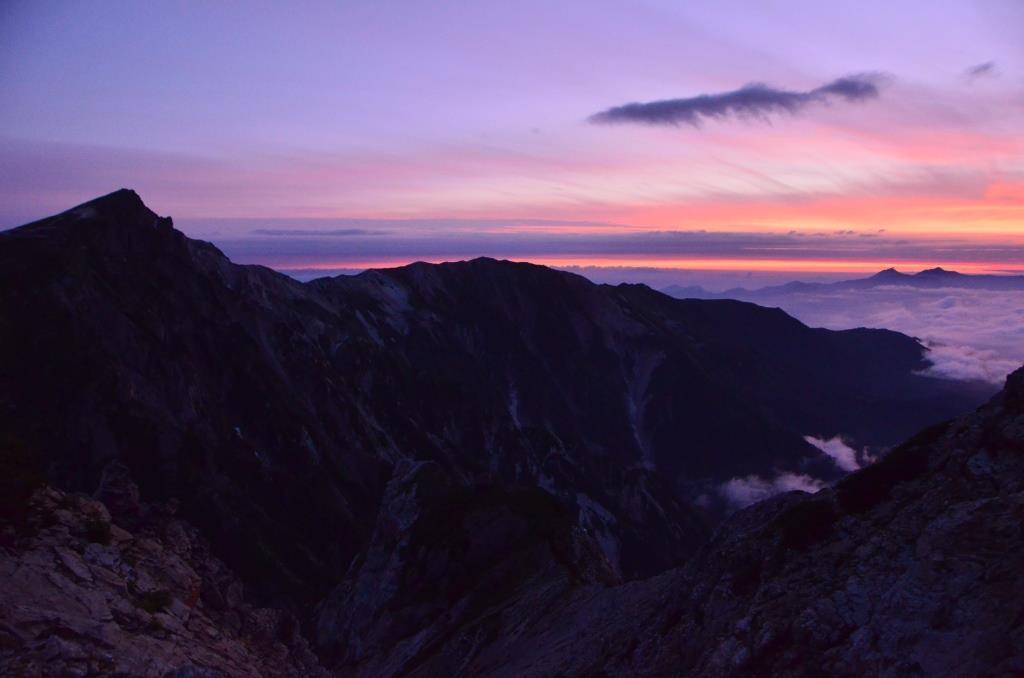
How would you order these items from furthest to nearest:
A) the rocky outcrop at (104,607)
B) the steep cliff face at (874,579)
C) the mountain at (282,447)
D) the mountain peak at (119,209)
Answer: the mountain peak at (119,209)
the mountain at (282,447)
the rocky outcrop at (104,607)
the steep cliff face at (874,579)

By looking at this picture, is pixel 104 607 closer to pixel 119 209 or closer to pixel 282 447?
pixel 282 447

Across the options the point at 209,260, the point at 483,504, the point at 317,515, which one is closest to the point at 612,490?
the point at 317,515

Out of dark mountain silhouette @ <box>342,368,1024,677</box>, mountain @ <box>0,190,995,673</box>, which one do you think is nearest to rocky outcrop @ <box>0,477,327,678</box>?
dark mountain silhouette @ <box>342,368,1024,677</box>

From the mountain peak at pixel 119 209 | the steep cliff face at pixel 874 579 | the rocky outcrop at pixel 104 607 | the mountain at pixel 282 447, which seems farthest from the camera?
the mountain peak at pixel 119 209

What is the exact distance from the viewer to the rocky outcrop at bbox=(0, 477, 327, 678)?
734 inches

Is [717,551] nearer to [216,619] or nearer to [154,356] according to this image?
[216,619]

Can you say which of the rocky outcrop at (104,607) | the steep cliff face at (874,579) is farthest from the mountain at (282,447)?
the rocky outcrop at (104,607)

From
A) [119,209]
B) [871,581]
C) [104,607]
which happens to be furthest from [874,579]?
[119,209]

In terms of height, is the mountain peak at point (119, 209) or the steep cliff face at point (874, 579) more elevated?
the mountain peak at point (119, 209)

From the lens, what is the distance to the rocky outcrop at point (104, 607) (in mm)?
18656

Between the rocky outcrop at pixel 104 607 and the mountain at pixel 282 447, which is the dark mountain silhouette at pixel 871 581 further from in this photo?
the mountain at pixel 282 447

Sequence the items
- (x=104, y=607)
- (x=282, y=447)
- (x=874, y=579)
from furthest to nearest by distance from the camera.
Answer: (x=282, y=447) < (x=104, y=607) < (x=874, y=579)

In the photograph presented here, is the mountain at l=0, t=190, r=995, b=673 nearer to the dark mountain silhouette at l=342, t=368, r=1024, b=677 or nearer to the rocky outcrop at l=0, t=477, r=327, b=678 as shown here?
the dark mountain silhouette at l=342, t=368, r=1024, b=677

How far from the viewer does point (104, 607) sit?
2136cm
